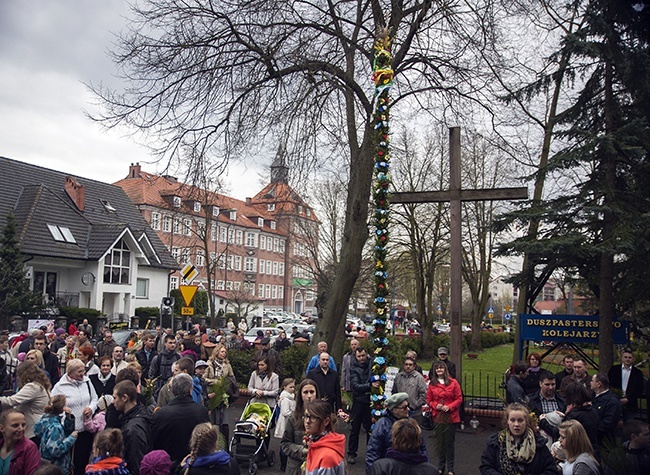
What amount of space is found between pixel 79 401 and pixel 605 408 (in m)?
6.64

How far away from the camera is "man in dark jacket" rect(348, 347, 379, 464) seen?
9797mm

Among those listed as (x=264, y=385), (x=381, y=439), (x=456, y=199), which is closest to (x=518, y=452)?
(x=381, y=439)

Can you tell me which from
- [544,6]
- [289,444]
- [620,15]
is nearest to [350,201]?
[544,6]

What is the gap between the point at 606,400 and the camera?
307 inches

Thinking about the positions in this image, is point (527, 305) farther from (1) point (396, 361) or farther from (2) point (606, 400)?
(2) point (606, 400)

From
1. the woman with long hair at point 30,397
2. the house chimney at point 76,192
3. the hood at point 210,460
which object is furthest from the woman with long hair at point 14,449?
the house chimney at point 76,192

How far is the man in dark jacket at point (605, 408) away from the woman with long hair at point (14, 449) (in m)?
6.54

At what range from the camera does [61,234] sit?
37.9 metres

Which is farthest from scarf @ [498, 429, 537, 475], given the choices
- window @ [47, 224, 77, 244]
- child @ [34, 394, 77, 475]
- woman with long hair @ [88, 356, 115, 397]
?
window @ [47, 224, 77, 244]

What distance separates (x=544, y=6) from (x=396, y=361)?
11.8m

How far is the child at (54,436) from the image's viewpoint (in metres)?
6.35

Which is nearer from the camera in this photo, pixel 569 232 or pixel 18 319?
pixel 569 232

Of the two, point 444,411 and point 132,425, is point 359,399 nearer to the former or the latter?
point 444,411

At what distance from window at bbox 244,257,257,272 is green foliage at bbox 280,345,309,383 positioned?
200ft
